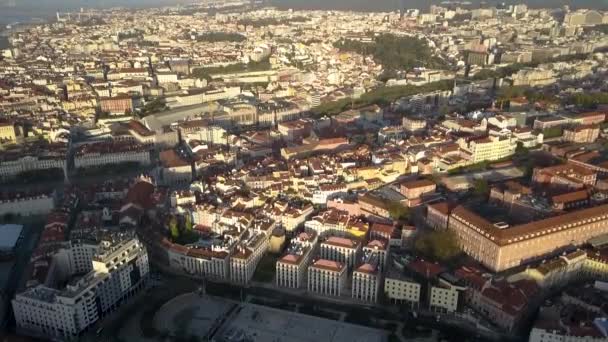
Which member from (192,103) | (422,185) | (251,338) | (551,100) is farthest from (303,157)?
(551,100)

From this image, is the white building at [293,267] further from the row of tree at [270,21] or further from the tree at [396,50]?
the row of tree at [270,21]

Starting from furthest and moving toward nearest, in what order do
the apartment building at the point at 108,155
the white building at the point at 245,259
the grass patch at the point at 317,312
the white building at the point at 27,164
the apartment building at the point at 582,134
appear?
the apartment building at the point at 582,134
the apartment building at the point at 108,155
the white building at the point at 27,164
the white building at the point at 245,259
the grass patch at the point at 317,312

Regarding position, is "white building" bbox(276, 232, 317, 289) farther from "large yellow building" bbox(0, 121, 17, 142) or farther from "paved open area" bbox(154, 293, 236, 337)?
"large yellow building" bbox(0, 121, 17, 142)

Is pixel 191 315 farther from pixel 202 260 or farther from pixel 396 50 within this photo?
pixel 396 50

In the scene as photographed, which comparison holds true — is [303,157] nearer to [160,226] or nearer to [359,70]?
[160,226]

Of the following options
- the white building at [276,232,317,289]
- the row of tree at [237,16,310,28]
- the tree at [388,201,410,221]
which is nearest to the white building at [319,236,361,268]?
the white building at [276,232,317,289]

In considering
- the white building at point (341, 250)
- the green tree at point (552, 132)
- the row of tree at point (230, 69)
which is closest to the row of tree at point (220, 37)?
the row of tree at point (230, 69)
